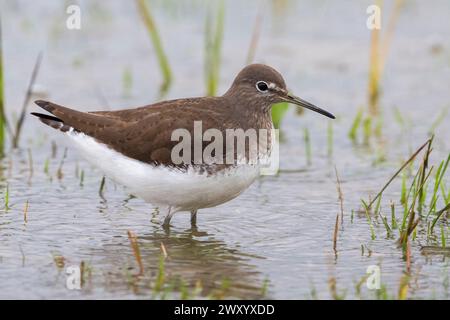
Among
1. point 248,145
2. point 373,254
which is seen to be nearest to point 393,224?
point 373,254

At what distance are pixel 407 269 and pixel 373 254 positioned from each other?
1.56 ft

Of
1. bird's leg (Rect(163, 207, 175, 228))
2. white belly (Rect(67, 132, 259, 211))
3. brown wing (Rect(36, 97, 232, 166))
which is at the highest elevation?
brown wing (Rect(36, 97, 232, 166))

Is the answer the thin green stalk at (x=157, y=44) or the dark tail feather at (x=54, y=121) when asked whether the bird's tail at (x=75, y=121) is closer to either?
the dark tail feather at (x=54, y=121)

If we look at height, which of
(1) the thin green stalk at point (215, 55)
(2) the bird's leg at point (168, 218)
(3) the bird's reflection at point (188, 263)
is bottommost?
(3) the bird's reflection at point (188, 263)

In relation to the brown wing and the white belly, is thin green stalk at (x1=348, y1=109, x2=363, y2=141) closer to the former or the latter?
the brown wing

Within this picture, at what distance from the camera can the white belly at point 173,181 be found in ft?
25.9

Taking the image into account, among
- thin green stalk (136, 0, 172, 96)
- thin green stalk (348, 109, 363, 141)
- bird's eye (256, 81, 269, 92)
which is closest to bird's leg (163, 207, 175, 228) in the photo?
bird's eye (256, 81, 269, 92)

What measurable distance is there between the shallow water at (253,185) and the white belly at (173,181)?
38cm

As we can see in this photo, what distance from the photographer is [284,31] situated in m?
16.0

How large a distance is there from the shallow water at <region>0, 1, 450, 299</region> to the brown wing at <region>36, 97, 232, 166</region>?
0.78 metres

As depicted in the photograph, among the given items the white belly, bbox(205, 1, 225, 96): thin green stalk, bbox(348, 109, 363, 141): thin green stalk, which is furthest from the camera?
bbox(205, 1, 225, 96): thin green stalk

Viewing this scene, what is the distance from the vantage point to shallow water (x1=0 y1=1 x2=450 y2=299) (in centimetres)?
718

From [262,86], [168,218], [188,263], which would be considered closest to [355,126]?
[262,86]

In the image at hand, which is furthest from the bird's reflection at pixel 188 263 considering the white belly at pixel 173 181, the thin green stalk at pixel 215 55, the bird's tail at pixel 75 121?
the thin green stalk at pixel 215 55
